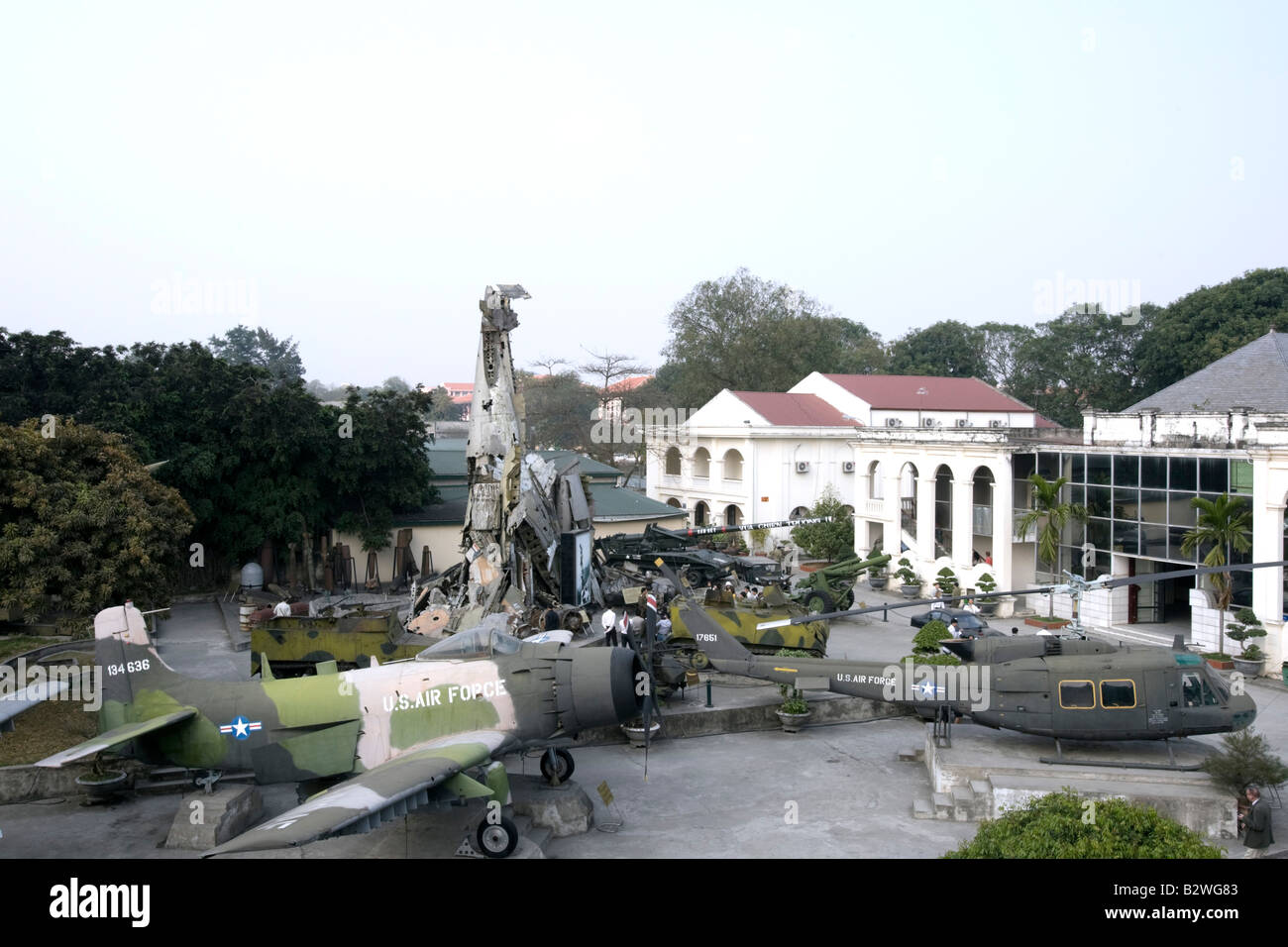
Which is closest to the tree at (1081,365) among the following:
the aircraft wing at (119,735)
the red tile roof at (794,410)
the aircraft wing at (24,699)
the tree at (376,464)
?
the red tile roof at (794,410)

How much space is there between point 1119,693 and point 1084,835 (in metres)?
7.09

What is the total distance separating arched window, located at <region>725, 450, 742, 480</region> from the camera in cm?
5259

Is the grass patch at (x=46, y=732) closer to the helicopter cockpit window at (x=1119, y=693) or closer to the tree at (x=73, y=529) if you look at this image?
the tree at (x=73, y=529)

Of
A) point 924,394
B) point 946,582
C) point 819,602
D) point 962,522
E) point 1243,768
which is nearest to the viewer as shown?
point 1243,768

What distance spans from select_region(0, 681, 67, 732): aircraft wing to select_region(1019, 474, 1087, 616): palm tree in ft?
89.9

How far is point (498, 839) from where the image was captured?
1365 cm

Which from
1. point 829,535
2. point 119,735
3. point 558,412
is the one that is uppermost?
point 558,412

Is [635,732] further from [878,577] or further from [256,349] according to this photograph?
[256,349]

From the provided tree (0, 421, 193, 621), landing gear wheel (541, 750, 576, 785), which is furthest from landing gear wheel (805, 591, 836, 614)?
tree (0, 421, 193, 621)

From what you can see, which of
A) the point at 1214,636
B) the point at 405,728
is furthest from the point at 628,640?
the point at 1214,636

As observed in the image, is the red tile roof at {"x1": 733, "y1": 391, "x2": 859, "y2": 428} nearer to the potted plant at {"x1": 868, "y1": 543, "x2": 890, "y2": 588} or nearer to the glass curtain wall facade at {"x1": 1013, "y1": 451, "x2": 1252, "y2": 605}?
the potted plant at {"x1": 868, "y1": 543, "x2": 890, "y2": 588}

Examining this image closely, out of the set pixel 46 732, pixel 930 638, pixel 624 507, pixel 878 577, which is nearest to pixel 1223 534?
pixel 930 638

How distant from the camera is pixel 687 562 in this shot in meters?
37.3
